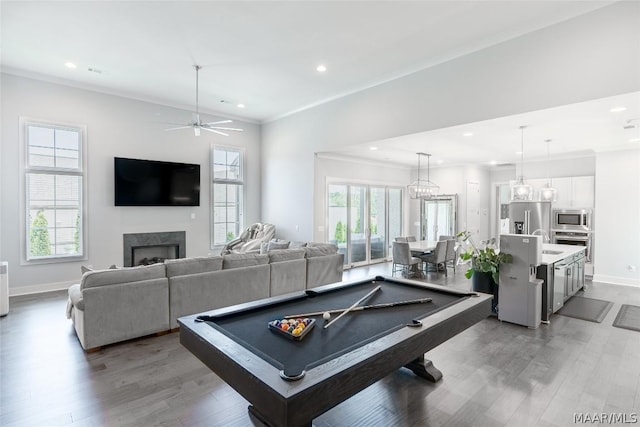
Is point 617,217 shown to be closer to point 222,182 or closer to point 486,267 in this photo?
point 486,267

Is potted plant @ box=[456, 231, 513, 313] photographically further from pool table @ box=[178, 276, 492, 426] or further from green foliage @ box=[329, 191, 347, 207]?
green foliage @ box=[329, 191, 347, 207]

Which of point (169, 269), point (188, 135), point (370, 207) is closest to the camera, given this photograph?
point (169, 269)

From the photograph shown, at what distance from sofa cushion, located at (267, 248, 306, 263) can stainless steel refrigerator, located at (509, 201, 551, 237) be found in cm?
600

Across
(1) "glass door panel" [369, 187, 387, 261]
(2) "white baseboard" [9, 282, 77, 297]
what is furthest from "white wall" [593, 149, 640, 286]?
(2) "white baseboard" [9, 282, 77, 297]

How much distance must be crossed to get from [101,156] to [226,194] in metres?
2.74

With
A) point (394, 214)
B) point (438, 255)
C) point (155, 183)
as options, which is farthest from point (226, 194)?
point (438, 255)

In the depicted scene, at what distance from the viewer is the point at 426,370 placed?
2.92 m

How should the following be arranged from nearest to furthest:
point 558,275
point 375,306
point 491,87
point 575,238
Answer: point 375,306 → point 491,87 → point 558,275 → point 575,238

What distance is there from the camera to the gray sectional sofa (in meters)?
3.45

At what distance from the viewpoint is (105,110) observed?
20.9 feet

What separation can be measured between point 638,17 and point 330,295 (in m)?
4.29

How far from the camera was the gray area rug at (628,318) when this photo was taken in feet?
14.0

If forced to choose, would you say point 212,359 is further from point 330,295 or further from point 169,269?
point 169,269

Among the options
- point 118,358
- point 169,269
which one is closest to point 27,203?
point 169,269
